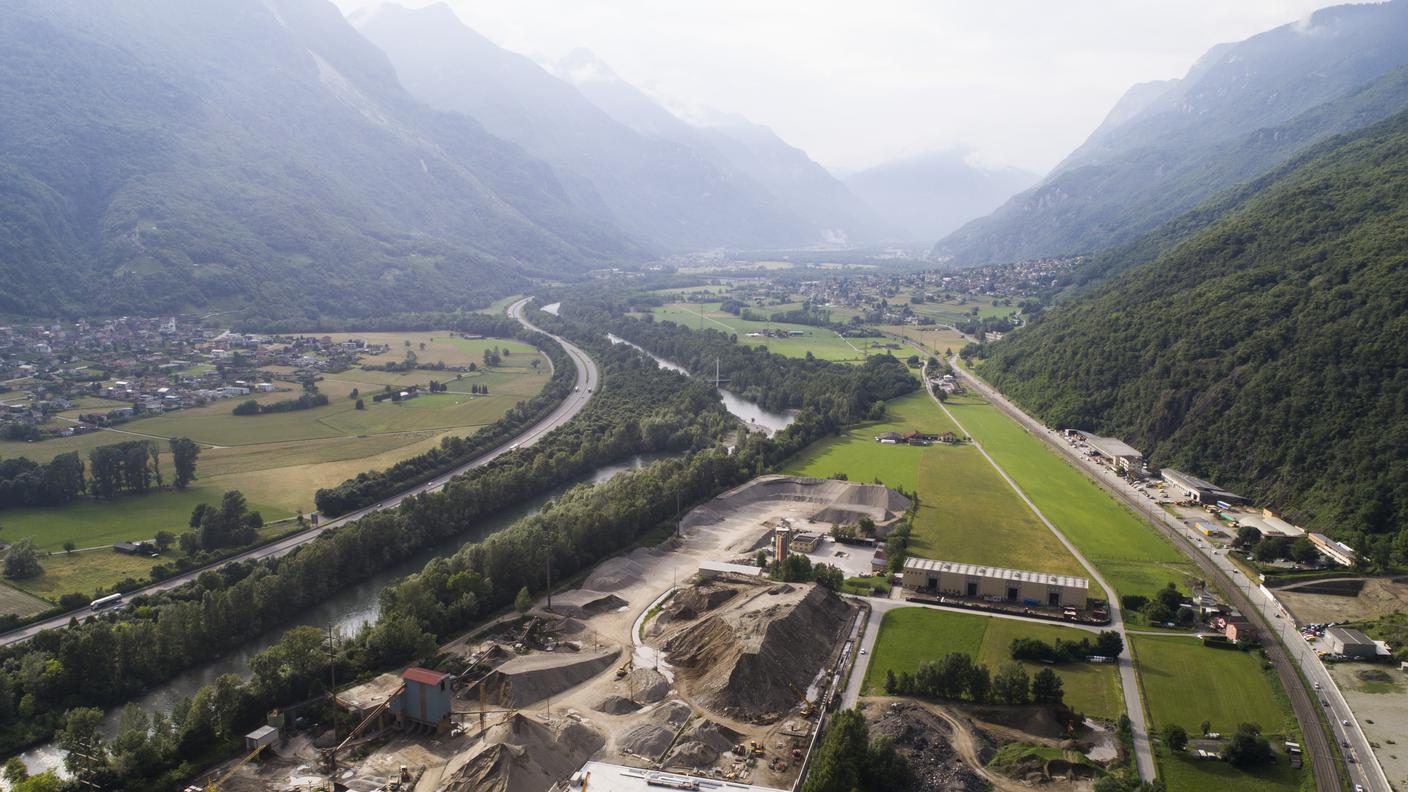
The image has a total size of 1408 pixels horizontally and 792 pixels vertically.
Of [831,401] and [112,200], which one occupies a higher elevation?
[112,200]

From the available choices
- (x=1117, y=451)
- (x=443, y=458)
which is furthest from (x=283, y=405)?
(x=1117, y=451)

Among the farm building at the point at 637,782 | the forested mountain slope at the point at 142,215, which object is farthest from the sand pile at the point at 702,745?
the forested mountain slope at the point at 142,215

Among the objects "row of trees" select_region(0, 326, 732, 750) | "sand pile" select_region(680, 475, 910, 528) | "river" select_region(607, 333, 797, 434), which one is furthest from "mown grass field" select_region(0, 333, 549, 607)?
"sand pile" select_region(680, 475, 910, 528)

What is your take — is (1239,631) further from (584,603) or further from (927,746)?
(584,603)

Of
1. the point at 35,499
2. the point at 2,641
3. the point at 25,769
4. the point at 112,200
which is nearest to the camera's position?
the point at 25,769

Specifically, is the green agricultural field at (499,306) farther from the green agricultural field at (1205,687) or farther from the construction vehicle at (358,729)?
the green agricultural field at (1205,687)

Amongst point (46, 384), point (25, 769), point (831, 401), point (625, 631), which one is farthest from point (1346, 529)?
point (46, 384)

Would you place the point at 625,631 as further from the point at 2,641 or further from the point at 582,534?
the point at 2,641
